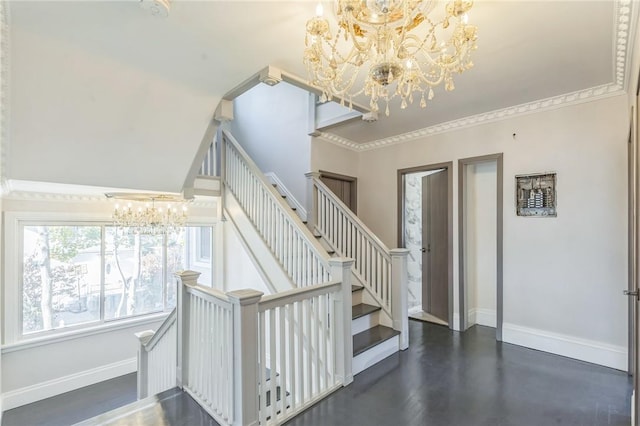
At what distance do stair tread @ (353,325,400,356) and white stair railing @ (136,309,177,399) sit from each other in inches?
65.6

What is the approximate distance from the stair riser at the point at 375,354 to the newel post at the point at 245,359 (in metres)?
1.11

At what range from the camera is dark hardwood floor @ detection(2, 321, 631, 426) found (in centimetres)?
221

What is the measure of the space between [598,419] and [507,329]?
143cm

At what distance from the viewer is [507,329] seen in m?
3.60

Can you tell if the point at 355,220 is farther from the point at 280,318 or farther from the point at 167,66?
the point at 167,66

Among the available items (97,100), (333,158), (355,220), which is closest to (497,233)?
(355,220)

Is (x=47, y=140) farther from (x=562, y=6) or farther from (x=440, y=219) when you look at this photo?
(x=440, y=219)

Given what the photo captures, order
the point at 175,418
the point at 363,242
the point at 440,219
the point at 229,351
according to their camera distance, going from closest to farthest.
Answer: the point at 229,351
the point at 175,418
the point at 363,242
the point at 440,219

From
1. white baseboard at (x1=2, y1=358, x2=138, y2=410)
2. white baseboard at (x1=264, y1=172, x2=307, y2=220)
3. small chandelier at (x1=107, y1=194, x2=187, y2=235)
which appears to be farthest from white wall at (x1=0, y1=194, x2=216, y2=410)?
white baseboard at (x1=264, y1=172, x2=307, y2=220)

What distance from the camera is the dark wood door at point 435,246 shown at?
4281 millimetres

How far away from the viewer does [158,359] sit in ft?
10.7

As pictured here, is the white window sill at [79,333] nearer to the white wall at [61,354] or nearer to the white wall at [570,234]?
the white wall at [61,354]

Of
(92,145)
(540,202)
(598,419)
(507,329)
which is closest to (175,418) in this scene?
(92,145)

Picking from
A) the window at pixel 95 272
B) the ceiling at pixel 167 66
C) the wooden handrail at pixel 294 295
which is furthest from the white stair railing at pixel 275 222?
the window at pixel 95 272
